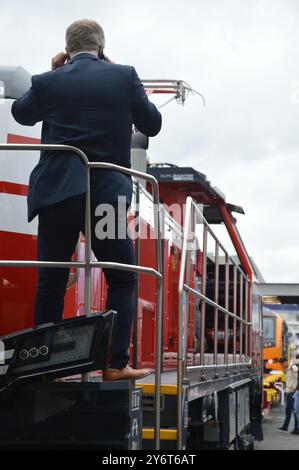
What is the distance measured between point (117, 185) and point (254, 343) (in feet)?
27.8

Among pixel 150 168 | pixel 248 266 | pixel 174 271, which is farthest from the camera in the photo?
pixel 248 266

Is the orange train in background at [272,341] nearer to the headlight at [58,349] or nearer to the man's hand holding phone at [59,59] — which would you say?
the man's hand holding phone at [59,59]

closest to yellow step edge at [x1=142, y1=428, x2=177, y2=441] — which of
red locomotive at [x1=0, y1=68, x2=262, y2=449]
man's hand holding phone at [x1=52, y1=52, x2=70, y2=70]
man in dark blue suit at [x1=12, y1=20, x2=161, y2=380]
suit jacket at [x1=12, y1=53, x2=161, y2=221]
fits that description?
red locomotive at [x1=0, y1=68, x2=262, y2=449]

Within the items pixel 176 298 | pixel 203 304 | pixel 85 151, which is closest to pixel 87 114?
pixel 85 151

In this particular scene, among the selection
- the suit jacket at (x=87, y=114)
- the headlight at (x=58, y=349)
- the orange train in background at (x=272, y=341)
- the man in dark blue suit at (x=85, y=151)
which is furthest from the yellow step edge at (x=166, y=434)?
the orange train in background at (x=272, y=341)

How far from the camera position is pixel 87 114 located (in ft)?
13.9

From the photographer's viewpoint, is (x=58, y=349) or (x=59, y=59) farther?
(x=59, y=59)

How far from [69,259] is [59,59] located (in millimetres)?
1110

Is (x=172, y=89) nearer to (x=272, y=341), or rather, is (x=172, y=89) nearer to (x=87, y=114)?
(x=87, y=114)

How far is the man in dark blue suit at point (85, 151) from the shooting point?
4.11 metres

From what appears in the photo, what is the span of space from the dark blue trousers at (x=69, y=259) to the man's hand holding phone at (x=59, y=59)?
2.78 feet

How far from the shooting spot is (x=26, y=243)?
16.1 ft
